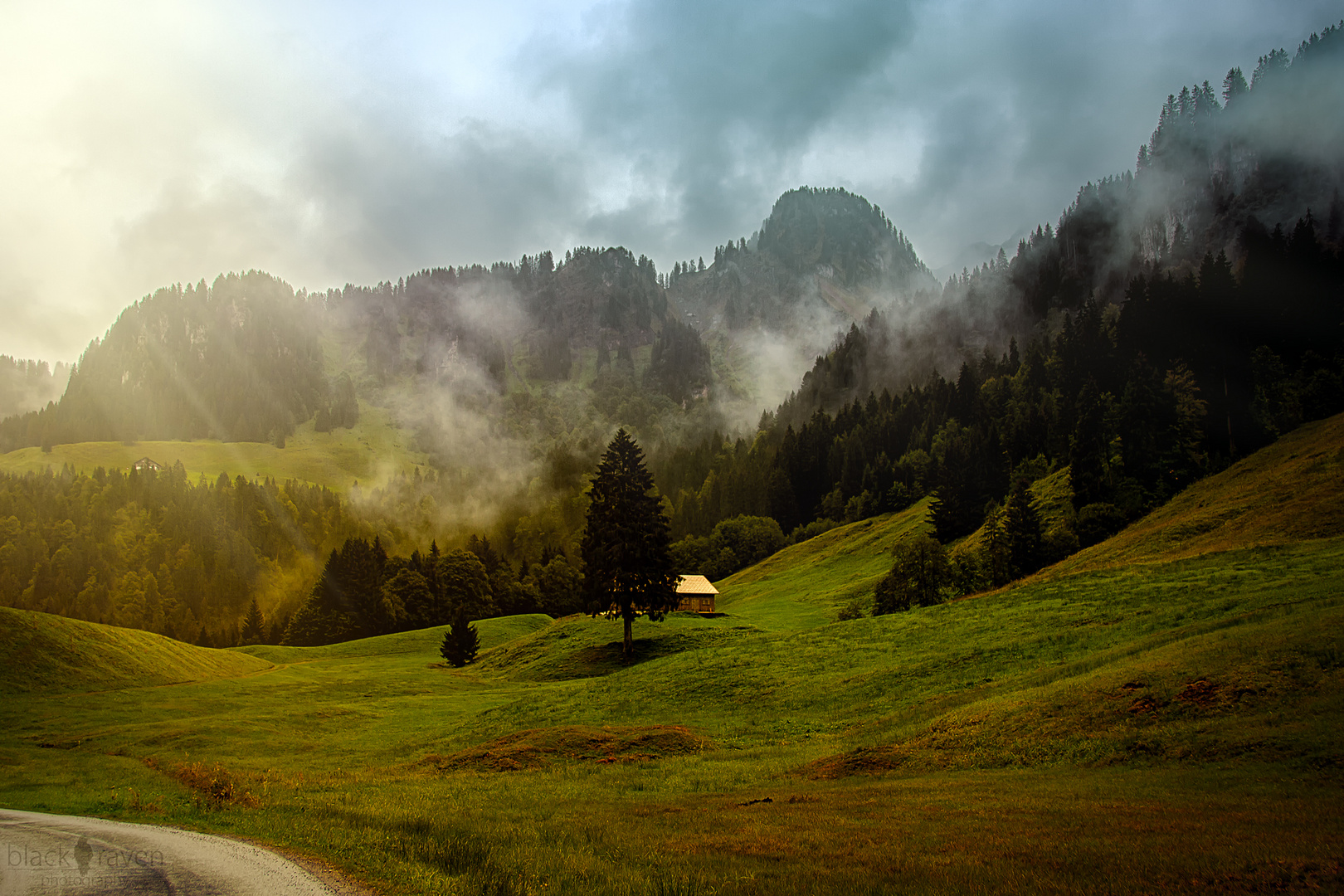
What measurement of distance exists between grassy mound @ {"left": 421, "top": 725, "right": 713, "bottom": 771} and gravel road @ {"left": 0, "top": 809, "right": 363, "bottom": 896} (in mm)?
16875

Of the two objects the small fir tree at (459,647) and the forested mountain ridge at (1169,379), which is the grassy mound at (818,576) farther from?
the small fir tree at (459,647)

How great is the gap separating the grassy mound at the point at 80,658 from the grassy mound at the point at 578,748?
48521 mm

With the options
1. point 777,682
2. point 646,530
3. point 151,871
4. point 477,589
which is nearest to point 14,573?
point 477,589

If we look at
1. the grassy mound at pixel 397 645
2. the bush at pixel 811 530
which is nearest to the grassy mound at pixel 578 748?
the grassy mound at pixel 397 645

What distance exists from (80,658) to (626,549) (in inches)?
2035

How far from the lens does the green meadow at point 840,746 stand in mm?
11758

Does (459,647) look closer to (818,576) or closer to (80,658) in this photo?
(80,658)

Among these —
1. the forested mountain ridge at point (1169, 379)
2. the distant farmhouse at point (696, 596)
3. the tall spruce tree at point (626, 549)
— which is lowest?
the distant farmhouse at point (696, 596)

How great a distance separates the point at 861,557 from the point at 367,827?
366ft

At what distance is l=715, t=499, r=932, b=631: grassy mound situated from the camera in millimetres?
92125

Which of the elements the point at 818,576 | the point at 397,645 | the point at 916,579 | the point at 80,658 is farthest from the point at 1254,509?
the point at 397,645

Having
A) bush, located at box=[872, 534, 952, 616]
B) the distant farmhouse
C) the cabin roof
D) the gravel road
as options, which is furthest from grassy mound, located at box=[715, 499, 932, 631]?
the gravel road

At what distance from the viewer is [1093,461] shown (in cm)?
9719

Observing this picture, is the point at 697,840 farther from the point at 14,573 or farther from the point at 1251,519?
the point at 14,573
